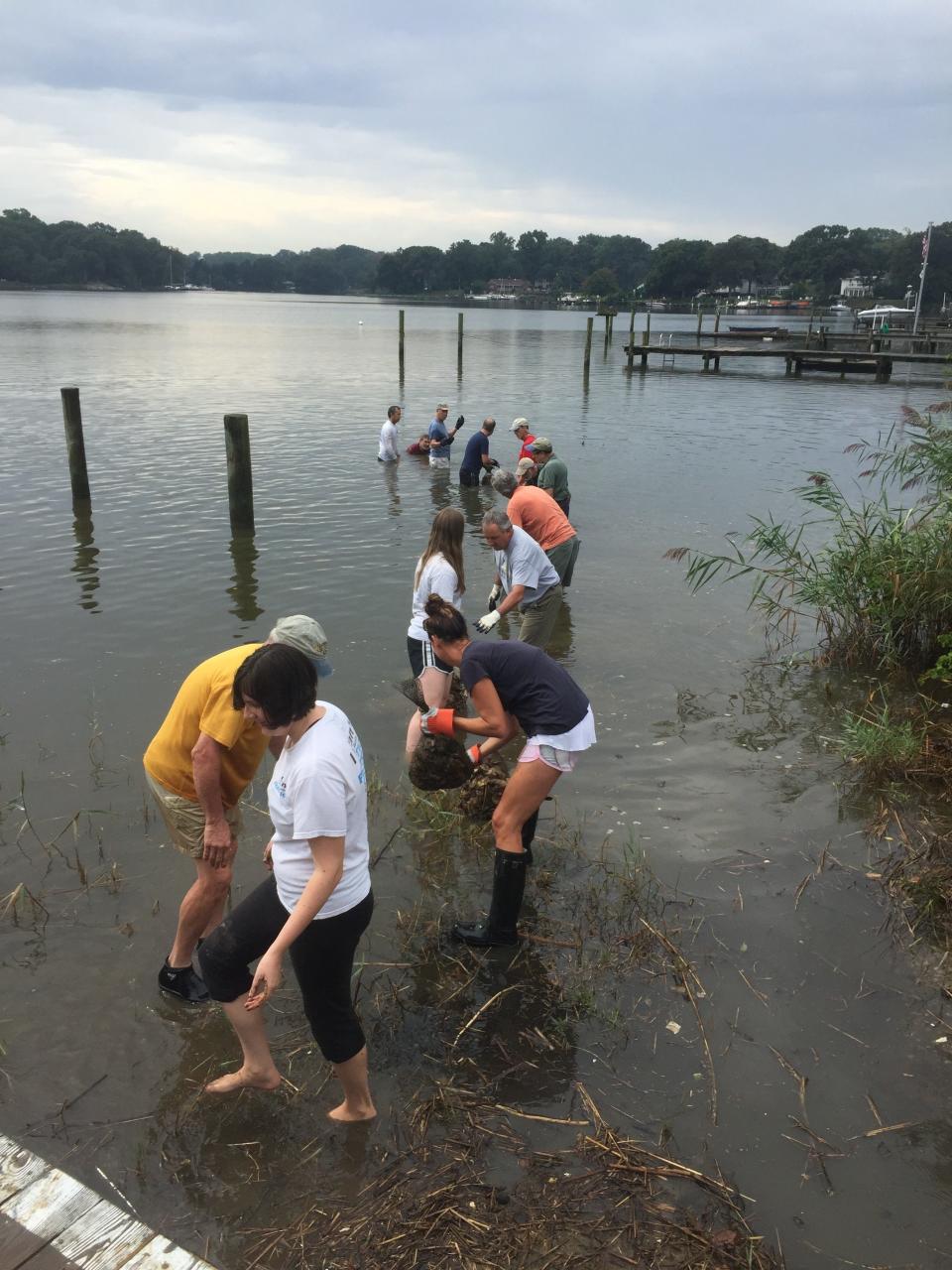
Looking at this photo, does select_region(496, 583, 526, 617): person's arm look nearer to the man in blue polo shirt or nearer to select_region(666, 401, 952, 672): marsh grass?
select_region(666, 401, 952, 672): marsh grass

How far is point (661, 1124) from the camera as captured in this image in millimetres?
3488

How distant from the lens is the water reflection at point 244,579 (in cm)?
1054

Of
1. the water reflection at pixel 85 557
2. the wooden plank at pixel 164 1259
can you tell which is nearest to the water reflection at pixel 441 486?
the water reflection at pixel 85 557

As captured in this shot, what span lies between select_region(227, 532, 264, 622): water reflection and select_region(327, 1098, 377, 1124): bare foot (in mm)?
7360

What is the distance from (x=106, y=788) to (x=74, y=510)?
31.6 feet

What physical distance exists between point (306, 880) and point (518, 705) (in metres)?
1.49

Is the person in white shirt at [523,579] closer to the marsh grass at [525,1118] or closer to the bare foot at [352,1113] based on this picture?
the marsh grass at [525,1118]

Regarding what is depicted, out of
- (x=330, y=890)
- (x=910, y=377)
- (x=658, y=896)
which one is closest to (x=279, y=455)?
(x=658, y=896)

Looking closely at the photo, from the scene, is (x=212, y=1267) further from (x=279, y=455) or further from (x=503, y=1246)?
(x=279, y=455)

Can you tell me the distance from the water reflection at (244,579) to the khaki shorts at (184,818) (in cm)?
645

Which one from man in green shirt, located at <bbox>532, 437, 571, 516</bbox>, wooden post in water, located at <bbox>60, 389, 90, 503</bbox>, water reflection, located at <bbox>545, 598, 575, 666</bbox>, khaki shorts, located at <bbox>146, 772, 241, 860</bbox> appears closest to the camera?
khaki shorts, located at <bbox>146, 772, 241, 860</bbox>

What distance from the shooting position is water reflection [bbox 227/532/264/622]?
1054 centimetres

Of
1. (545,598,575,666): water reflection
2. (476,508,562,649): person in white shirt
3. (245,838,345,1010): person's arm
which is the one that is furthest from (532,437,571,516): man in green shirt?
(245,838,345,1010): person's arm

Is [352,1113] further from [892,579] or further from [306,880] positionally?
[892,579]
